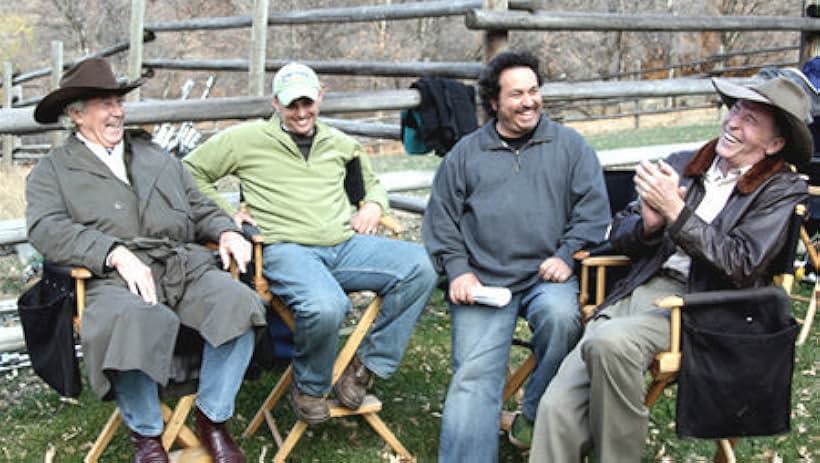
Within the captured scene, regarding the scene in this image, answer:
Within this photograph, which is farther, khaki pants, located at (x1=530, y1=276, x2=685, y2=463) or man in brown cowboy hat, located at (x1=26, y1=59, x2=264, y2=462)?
man in brown cowboy hat, located at (x1=26, y1=59, x2=264, y2=462)

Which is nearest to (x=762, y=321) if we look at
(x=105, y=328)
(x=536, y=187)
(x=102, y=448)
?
(x=536, y=187)

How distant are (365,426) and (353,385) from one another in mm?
384

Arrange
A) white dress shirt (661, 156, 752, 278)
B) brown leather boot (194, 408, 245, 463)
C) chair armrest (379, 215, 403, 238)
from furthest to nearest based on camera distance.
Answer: chair armrest (379, 215, 403, 238) → brown leather boot (194, 408, 245, 463) → white dress shirt (661, 156, 752, 278)

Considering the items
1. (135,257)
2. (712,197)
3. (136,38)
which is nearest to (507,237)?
(712,197)

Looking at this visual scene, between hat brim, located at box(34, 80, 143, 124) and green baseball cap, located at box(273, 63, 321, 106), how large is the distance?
61 cm

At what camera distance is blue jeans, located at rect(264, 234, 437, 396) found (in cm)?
338

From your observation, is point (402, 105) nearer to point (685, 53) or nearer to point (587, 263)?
point (587, 263)

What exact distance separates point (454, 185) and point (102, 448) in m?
1.63

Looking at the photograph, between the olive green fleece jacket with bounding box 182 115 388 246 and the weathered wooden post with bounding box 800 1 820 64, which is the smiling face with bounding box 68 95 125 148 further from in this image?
the weathered wooden post with bounding box 800 1 820 64

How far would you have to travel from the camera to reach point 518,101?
351 cm

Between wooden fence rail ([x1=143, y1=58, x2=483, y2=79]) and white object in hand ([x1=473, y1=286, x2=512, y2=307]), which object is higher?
wooden fence rail ([x1=143, y1=58, x2=483, y2=79])

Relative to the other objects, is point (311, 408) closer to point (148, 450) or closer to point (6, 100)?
point (148, 450)

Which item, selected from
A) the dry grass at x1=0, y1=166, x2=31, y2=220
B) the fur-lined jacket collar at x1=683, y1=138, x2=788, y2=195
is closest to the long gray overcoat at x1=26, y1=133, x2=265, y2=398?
the fur-lined jacket collar at x1=683, y1=138, x2=788, y2=195

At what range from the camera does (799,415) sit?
156 inches
